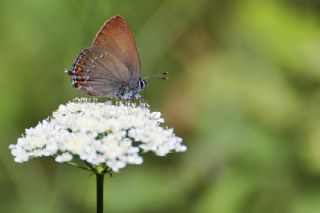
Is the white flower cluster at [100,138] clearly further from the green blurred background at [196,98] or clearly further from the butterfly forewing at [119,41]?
the green blurred background at [196,98]

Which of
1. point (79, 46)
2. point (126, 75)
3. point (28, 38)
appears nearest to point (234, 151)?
point (126, 75)

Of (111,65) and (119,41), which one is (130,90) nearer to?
(111,65)

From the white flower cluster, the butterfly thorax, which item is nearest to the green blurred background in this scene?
the butterfly thorax

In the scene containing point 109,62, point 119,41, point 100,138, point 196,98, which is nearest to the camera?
point 100,138

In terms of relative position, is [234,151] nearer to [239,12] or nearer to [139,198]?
[139,198]

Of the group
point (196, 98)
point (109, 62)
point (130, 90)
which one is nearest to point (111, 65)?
point (109, 62)

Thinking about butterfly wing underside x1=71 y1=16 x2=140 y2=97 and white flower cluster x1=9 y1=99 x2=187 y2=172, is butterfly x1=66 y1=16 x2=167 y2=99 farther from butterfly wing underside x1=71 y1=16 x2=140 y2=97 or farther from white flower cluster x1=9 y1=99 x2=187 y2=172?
white flower cluster x1=9 y1=99 x2=187 y2=172
